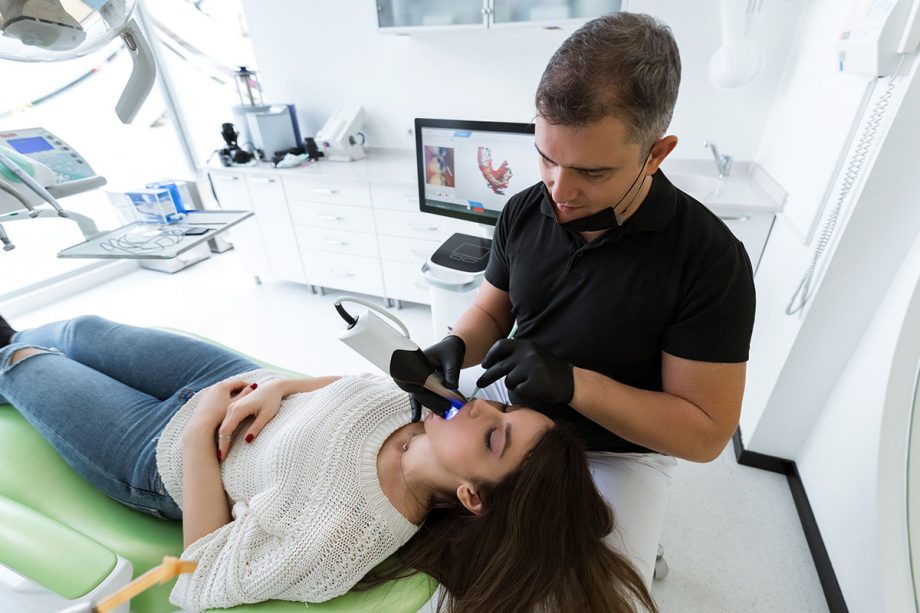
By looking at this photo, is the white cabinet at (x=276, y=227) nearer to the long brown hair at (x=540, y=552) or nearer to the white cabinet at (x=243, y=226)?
the white cabinet at (x=243, y=226)

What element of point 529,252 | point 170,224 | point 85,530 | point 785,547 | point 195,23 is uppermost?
point 195,23

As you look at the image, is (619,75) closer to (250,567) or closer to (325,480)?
(325,480)

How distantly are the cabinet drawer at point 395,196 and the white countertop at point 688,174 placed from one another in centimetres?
4

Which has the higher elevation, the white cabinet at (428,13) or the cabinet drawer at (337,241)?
the white cabinet at (428,13)

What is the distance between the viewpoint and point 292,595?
90cm

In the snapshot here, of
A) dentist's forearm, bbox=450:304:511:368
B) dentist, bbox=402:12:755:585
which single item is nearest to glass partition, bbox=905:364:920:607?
dentist, bbox=402:12:755:585

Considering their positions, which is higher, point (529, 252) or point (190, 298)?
point (529, 252)

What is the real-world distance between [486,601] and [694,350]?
631 mm

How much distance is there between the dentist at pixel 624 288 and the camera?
706mm

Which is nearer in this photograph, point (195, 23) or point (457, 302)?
point (457, 302)

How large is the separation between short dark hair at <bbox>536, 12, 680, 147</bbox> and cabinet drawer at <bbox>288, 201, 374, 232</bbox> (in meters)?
2.05

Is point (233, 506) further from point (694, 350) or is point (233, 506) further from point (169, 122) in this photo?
point (169, 122)

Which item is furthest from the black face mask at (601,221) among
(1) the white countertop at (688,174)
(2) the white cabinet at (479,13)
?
(2) the white cabinet at (479,13)

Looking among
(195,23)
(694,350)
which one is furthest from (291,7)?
(694,350)
